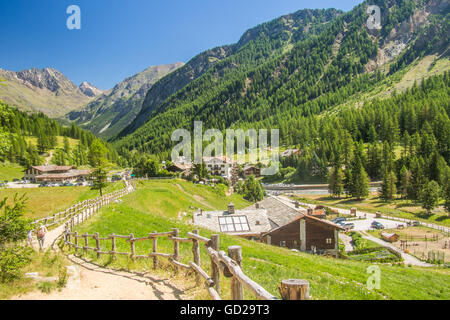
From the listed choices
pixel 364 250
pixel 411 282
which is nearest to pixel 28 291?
pixel 411 282

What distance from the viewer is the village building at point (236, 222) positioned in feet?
121

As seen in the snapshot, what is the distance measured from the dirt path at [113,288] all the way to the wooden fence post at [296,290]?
477 centimetres

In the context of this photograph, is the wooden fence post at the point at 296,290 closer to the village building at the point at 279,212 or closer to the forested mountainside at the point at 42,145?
the village building at the point at 279,212

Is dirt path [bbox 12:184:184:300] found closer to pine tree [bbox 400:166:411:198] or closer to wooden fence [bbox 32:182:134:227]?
wooden fence [bbox 32:182:134:227]

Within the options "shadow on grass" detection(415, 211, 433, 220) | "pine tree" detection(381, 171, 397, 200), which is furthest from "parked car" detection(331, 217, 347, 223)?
A: "pine tree" detection(381, 171, 397, 200)

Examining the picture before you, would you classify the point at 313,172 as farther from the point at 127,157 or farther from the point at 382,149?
the point at 127,157

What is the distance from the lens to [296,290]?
4.46 meters

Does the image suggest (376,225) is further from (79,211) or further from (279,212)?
(79,211)

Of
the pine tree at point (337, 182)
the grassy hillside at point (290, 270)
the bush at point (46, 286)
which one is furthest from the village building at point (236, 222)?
the pine tree at point (337, 182)

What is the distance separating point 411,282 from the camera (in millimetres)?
18266

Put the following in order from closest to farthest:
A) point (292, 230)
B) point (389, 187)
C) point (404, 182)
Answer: point (292, 230) < point (389, 187) < point (404, 182)

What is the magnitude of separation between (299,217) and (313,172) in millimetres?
92764

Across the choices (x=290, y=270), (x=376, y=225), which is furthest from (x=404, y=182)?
(x=290, y=270)

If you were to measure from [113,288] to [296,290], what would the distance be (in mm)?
7567
